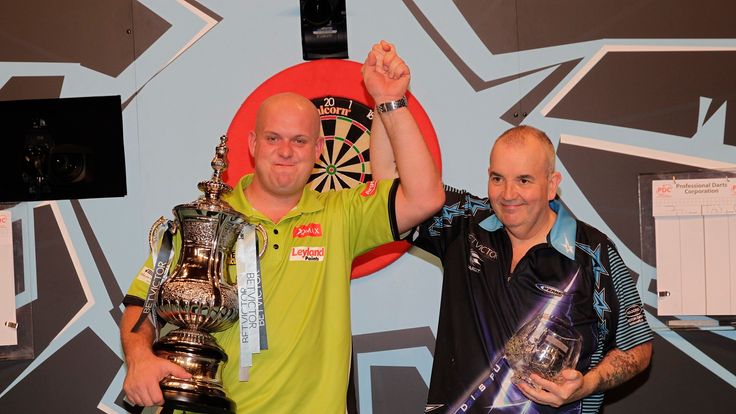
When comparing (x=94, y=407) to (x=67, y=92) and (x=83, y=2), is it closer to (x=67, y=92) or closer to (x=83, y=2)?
(x=67, y=92)

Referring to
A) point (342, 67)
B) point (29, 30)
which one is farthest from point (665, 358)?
point (29, 30)

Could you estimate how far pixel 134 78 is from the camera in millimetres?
3072

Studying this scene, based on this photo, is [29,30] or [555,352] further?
[29,30]

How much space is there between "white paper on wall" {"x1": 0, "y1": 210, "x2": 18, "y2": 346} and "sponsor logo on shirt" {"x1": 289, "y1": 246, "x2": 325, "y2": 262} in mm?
1502

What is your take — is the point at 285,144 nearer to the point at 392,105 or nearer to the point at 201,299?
the point at 392,105

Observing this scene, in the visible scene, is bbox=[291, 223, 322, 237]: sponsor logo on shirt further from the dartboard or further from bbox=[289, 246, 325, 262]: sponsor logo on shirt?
the dartboard

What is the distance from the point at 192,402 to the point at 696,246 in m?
2.07

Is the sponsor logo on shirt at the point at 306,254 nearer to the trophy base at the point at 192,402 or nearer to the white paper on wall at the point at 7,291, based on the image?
the trophy base at the point at 192,402

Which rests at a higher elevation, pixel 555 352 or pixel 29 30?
pixel 29 30

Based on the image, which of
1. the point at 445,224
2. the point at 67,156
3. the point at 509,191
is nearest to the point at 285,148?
the point at 445,224

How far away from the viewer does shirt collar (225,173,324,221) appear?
229 cm

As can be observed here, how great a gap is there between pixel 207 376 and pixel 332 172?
1207 millimetres

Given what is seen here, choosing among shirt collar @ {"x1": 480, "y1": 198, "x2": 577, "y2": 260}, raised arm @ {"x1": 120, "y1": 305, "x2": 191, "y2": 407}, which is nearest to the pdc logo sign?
shirt collar @ {"x1": 480, "y1": 198, "x2": 577, "y2": 260}

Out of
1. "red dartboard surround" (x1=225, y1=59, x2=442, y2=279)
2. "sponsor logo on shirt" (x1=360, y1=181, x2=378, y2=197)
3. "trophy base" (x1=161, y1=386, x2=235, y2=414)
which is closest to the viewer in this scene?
"trophy base" (x1=161, y1=386, x2=235, y2=414)
